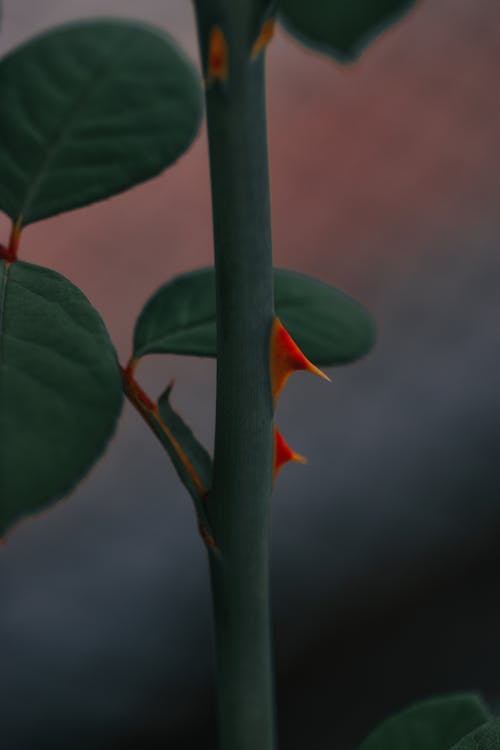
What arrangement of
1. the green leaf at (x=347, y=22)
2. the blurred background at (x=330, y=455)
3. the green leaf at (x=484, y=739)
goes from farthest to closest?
the blurred background at (x=330, y=455) → the green leaf at (x=484, y=739) → the green leaf at (x=347, y=22)

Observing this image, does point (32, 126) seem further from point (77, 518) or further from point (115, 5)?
point (115, 5)

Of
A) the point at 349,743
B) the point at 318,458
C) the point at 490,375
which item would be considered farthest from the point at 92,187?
the point at 490,375

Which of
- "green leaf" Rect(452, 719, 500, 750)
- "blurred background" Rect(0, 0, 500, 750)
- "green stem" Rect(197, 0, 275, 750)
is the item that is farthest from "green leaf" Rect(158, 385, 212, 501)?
"blurred background" Rect(0, 0, 500, 750)

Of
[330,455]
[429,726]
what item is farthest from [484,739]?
[330,455]

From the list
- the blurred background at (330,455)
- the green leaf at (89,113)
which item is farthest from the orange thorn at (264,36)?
the blurred background at (330,455)

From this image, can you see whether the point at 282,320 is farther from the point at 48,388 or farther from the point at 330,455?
the point at 330,455

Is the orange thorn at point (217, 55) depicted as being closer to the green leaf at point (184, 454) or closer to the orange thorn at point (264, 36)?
the orange thorn at point (264, 36)
